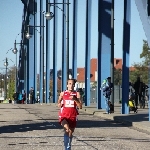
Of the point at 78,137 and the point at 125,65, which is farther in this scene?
the point at 125,65

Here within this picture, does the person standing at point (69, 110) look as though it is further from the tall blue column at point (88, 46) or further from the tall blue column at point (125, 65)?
the tall blue column at point (88, 46)

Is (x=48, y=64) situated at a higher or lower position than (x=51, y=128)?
higher

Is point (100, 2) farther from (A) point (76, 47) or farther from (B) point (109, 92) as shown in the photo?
(A) point (76, 47)

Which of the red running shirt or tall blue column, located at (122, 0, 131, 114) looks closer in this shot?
the red running shirt

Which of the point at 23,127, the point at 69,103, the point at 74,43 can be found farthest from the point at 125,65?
the point at 74,43

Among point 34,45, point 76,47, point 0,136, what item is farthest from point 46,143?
point 34,45

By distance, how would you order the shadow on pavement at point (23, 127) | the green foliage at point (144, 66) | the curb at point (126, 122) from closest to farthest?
the shadow on pavement at point (23, 127), the curb at point (126, 122), the green foliage at point (144, 66)

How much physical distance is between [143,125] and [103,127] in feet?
4.40

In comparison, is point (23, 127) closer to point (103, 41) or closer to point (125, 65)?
point (125, 65)

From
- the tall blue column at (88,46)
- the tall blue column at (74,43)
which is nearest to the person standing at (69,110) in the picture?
the tall blue column at (88,46)

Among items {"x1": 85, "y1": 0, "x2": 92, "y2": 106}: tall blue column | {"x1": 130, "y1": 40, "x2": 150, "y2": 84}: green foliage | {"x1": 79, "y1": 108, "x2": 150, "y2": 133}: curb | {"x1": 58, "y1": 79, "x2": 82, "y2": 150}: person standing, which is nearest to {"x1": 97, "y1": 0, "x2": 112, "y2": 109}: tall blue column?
{"x1": 79, "y1": 108, "x2": 150, "y2": 133}: curb

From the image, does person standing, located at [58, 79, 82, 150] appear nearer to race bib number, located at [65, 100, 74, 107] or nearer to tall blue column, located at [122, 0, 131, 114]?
race bib number, located at [65, 100, 74, 107]

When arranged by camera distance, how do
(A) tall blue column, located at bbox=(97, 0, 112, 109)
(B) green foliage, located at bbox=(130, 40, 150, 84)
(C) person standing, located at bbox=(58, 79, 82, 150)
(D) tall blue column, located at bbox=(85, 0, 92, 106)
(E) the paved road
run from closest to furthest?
(C) person standing, located at bbox=(58, 79, 82, 150) → (E) the paved road → (A) tall blue column, located at bbox=(97, 0, 112, 109) → (D) tall blue column, located at bbox=(85, 0, 92, 106) → (B) green foliage, located at bbox=(130, 40, 150, 84)

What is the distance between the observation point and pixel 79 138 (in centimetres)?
1734
